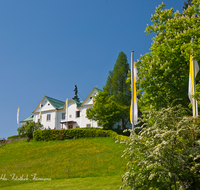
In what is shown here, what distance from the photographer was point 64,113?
5462cm

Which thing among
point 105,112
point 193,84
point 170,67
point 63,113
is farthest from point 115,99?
point 193,84

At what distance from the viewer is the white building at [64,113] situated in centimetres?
5016

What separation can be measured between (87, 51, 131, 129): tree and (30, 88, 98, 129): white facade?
4799mm

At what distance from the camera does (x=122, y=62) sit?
171 ft

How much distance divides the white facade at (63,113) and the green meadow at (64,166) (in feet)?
55.6

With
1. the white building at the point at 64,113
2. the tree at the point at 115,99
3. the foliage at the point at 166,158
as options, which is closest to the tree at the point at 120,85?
the tree at the point at 115,99

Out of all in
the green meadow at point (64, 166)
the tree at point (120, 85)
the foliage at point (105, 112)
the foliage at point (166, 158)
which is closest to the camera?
the foliage at point (166, 158)

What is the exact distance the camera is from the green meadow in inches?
625

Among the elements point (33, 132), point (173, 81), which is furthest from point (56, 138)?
point (173, 81)

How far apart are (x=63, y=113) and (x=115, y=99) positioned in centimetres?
1515

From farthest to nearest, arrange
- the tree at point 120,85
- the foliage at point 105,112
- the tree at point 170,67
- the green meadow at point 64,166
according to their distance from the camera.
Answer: the tree at point 120,85
the foliage at point 105,112
the tree at point 170,67
the green meadow at point 64,166

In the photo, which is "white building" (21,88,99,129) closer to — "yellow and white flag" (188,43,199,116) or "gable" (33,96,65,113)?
"gable" (33,96,65,113)

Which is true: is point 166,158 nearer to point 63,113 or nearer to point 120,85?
point 120,85

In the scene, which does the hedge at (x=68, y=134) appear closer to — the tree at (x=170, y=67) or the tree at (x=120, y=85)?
the tree at (x=120, y=85)
